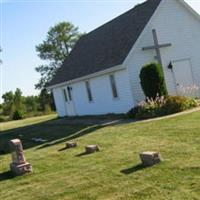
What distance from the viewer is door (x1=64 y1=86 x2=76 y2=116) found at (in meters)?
33.6

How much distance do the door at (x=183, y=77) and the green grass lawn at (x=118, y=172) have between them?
1128 centimetres

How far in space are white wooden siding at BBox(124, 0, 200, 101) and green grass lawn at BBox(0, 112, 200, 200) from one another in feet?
33.8

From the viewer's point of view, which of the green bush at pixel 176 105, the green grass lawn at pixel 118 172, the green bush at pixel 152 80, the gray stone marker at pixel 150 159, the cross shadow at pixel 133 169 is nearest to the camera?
the green grass lawn at pixel 118 172

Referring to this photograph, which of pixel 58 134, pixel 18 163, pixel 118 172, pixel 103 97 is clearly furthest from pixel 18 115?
pixel 118 172

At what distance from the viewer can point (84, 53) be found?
1309 inches

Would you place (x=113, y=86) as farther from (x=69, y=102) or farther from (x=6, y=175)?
(x=6, y=175)

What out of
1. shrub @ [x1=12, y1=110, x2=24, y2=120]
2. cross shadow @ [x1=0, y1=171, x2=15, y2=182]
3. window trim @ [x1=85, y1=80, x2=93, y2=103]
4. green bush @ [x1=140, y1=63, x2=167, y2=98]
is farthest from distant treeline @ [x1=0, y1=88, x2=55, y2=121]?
cross shadow @ [x1=0, y1=171, x2=15, y2=182]

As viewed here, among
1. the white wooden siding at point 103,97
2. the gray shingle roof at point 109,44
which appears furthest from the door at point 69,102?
the gray shingle roof at point 109,44

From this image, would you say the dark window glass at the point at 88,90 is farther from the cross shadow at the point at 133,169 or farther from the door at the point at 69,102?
the cross shadow at the point at 133,169

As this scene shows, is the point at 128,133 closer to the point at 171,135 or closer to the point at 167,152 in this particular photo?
the point at 171,135

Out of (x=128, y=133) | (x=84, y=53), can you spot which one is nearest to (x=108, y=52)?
(x=84, y=53)

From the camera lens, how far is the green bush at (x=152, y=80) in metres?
23.0

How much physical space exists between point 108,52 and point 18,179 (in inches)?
680

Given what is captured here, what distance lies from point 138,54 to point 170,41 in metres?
2.37
